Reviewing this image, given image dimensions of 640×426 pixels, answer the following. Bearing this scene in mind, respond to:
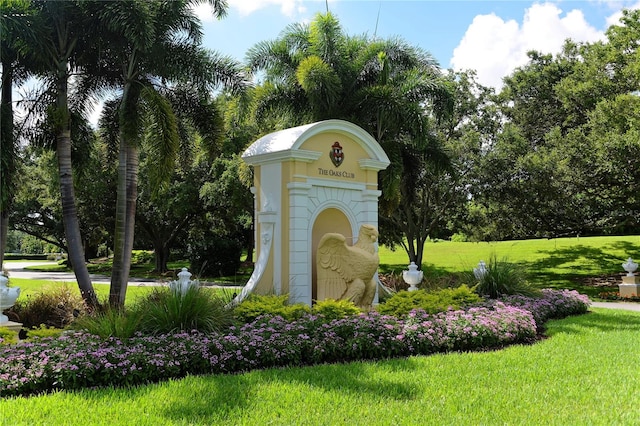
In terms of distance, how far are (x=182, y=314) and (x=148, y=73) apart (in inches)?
330

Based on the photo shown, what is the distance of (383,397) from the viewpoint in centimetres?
668

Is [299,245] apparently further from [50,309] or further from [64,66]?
[64,66]

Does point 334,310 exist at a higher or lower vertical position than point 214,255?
lower

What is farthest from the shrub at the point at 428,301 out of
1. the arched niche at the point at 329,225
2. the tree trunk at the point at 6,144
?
the tree trunk at the point at 6,144

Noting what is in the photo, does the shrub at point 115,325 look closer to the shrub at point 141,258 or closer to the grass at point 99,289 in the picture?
the grass at point 99,289

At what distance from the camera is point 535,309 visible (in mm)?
13266

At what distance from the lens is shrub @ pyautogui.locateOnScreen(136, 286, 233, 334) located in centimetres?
905

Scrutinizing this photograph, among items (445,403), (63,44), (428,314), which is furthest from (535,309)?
(63,44)

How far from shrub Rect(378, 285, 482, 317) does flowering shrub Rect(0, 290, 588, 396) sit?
1.65 ft

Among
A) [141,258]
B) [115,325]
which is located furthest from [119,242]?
[141,258]

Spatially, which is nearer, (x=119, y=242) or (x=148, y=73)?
(x=119, y=242)

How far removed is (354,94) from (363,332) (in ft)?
39.9

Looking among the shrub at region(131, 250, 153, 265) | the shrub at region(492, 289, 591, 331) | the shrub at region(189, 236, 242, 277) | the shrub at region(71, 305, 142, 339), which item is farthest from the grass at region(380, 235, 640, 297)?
the shrub at region(131, 250, 153, 265)

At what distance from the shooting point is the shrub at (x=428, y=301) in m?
11.5
